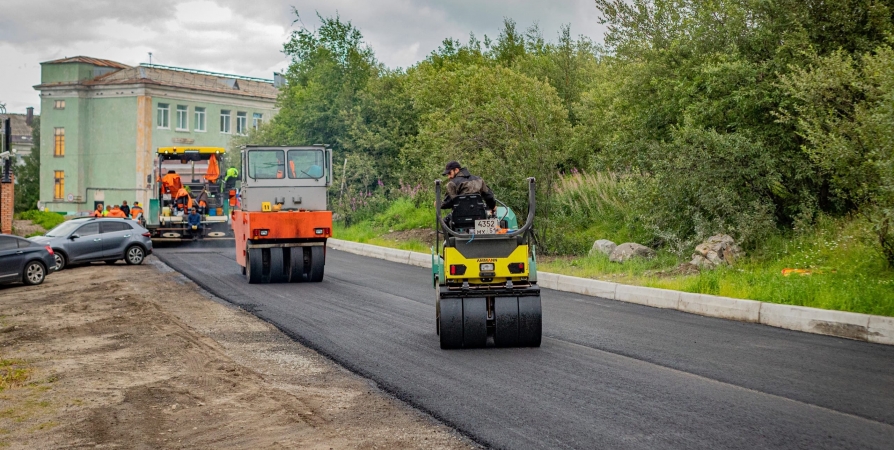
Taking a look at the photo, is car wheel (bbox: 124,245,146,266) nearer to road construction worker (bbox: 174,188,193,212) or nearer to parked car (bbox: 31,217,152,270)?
parked car (bbox: 31,217,152,270)

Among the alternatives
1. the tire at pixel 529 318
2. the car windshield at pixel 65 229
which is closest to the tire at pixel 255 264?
the car windshield at pixel 65 229

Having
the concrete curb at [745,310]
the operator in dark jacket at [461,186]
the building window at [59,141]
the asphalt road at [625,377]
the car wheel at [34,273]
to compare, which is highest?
the building window at [59,141]

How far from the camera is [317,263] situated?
18.9m

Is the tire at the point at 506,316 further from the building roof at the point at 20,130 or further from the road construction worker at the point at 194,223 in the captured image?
the building roof at the point at 20,130

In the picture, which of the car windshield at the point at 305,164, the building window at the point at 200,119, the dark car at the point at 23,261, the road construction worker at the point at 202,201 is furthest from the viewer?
the building window at the point at 200,119

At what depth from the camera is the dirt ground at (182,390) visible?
6.77 meters

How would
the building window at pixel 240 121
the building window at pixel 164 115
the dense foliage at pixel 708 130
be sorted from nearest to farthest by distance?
the dense foliage at pixel 708 130 → the building window at pixel 164 115 → the building window at pixel 240 121

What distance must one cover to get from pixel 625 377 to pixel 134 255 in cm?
1954

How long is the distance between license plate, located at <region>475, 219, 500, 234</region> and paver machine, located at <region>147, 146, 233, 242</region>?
22342 mm

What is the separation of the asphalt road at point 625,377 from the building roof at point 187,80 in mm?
58118

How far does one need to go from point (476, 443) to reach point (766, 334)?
6466 millimetres

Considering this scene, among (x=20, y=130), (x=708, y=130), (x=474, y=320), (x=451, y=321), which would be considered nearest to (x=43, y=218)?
(x=708, y=130)

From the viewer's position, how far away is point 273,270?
18734mm

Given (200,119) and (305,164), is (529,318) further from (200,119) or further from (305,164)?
(200,119)
